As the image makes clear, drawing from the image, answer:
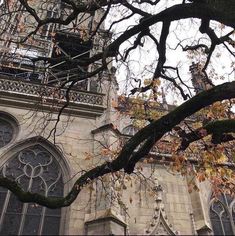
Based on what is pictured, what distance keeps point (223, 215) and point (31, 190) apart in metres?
5.70

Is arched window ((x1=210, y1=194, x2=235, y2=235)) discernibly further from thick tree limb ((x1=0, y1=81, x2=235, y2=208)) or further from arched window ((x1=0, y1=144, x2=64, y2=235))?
thick tree limb ((x1=0, y1=81, x2=235, y2=208))

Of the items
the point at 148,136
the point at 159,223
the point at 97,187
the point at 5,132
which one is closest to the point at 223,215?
the point at 159,223

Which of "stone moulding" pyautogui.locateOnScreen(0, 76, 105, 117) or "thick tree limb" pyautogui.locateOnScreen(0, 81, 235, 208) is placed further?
"stone moulding" pyautogui.locateOnScreen(0, 76, 105, 117)

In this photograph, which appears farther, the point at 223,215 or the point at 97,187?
the point at 223,215

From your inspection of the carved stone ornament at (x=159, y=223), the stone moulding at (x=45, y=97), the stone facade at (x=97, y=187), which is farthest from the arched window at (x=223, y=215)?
the stone moulding at (x=45, y=97)

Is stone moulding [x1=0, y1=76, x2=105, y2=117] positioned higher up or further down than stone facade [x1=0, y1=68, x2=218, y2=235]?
higher up

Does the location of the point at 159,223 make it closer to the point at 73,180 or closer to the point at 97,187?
the point at 97,187

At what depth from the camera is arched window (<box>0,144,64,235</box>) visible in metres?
7.81

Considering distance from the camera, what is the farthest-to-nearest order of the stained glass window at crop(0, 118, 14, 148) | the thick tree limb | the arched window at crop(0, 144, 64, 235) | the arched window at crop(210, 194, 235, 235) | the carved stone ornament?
the arched window at crop(210, 194, 235, 235), the stained glass window at crop(0, 118, 14, 148), the carved stone ornament, the arched window at crop(0, 144, 64, 235), the thick tree limb

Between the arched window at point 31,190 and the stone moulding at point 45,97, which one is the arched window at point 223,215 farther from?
the arched window at point 31,190

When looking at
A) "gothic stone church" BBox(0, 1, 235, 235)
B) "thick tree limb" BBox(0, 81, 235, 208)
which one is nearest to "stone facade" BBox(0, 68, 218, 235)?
"gothic stone church" BBox(0, 1, 235, 235)

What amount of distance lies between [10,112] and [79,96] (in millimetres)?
2246

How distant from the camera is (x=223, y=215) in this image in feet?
33.4

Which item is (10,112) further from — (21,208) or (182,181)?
(182,181)
